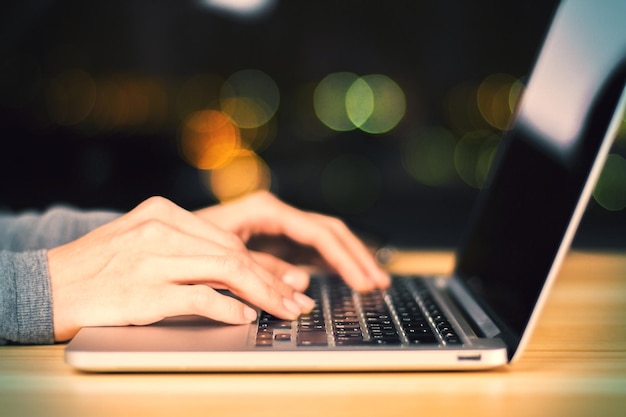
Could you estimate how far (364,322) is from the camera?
0.72 m

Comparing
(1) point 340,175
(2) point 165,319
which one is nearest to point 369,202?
(1) point 340,175

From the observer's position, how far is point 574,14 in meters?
0.90

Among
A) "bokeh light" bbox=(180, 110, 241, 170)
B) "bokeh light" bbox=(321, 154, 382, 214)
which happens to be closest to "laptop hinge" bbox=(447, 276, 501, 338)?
"bokeh light" bbox=(180, 110, 241, 170)

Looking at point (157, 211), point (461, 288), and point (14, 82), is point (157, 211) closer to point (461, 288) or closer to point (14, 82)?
point (461, 288)

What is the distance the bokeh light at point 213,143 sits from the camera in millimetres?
4352

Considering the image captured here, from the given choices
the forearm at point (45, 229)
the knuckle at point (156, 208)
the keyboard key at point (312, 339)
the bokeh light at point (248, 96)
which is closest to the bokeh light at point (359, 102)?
the bokeh light at point (248, 96)

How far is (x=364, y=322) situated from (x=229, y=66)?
356 cm

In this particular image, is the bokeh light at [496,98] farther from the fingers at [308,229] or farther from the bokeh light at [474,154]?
the fingers at [308,229]

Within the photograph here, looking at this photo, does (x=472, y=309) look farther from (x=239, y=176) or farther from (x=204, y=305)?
(x=239, y=176)

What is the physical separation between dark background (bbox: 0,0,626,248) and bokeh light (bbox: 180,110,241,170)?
55 millimetres

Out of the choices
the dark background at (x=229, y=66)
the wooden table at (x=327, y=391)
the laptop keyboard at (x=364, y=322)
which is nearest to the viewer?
the wooden table at (x=327, y=391)

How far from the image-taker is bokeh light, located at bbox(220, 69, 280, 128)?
421 centimetres

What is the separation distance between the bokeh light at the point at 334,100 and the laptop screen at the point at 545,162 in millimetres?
3225

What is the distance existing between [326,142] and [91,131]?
1237mm
